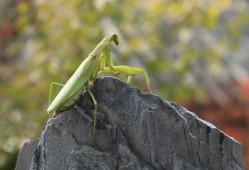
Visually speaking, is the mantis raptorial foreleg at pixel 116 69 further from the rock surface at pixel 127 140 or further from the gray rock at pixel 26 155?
the gray rock at pixel 26 155

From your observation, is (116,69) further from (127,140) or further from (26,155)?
(26,155)

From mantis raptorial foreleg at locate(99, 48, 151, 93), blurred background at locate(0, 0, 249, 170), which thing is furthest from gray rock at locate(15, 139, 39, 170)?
blurred background at locate(0, 0, 249, 170)

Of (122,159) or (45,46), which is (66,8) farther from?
(122,159)

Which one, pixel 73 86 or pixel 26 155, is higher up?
pixel 73 86

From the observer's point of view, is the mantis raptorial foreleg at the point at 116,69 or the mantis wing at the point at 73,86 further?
the mantis raptorial foreleg at the point at 116,69

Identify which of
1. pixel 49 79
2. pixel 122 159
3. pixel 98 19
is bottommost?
pixel 122 159

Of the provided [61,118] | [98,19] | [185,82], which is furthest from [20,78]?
[61,118]

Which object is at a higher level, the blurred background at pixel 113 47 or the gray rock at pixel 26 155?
the blurred background at pixel 113 47

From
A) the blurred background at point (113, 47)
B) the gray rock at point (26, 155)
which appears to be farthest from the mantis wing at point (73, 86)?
the blurred background at point (113, 47)

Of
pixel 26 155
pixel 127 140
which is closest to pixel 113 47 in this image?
pixel 26 155
